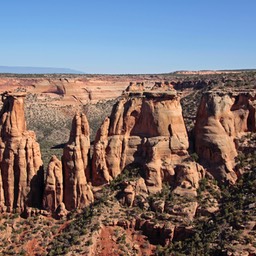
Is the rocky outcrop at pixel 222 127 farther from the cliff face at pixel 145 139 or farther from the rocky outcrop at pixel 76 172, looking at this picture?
the rocky outcrop at pixel 76 172

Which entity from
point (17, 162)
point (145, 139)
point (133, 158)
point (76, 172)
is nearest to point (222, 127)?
point (145, 139)

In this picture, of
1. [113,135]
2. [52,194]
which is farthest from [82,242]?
[113,135]

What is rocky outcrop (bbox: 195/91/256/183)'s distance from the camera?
5375cm

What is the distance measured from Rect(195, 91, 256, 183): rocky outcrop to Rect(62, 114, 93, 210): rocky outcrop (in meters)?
13.6

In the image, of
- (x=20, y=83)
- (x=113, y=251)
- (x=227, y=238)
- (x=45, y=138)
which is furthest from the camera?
(x=20, y=83)

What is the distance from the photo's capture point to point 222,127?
54625 millimetres

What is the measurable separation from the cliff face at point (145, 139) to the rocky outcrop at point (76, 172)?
203 cm

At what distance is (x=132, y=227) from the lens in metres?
50.6

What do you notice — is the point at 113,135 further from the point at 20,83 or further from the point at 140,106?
the point at 20,83

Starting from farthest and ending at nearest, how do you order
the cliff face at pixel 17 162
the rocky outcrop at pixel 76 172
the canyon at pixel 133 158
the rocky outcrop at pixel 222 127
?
the cliff face at pixel 17 162 → the rocky outcrop at pixel 222 127 → the rocky outcrop at pixel 76 172 → the canyon at pixel 133 158

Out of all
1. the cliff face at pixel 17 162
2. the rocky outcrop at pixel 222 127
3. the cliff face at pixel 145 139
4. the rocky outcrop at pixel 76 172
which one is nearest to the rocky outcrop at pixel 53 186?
the rocky outcrop at pixel 76 172

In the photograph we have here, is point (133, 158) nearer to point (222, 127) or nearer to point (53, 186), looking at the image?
point (53, 186)

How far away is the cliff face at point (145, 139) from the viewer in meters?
53.8

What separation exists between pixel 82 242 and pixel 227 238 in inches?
571
